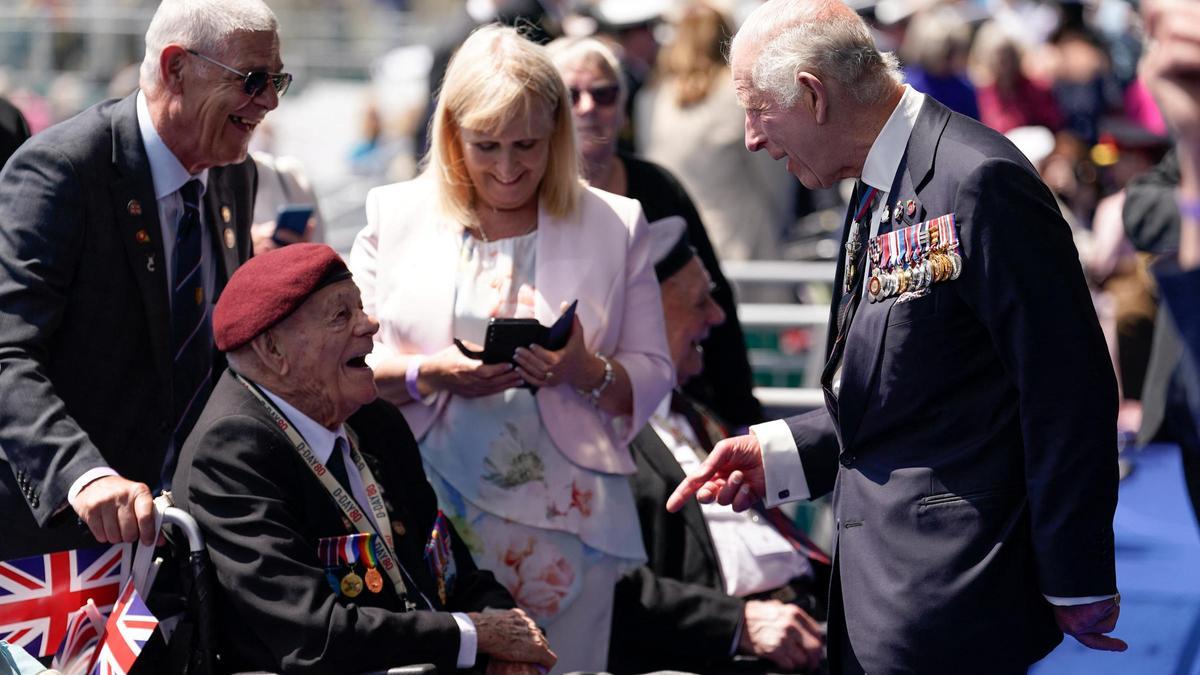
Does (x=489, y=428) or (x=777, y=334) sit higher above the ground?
(x=489, y=428)

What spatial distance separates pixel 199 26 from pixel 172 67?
4.6 inches

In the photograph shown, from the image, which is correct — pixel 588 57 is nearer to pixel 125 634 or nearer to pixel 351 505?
pixel 351 505

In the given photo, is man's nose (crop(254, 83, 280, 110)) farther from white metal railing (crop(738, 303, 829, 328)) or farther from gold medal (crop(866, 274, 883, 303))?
white metal railing (crop(738, 303, 829, 328))

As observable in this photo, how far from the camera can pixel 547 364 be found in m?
3.85

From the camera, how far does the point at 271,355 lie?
3523 mm

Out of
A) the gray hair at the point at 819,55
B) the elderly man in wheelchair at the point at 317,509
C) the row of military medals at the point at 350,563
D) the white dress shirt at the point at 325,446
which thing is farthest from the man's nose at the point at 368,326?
the gray hair at the point at 819,55

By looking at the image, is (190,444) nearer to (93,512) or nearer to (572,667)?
(93,512)

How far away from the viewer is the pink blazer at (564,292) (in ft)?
13.2

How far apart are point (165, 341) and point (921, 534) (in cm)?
182

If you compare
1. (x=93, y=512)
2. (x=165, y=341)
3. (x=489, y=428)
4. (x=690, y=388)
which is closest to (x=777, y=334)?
(x=690, y=388)

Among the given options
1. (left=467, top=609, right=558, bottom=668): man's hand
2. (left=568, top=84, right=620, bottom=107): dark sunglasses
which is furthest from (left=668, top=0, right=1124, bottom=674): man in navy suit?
(left=568, top=84, right=620, bottom=107): dark sunglasses

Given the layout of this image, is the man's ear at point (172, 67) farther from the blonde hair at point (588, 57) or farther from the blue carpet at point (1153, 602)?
the blue carpet at point (1153, 602)

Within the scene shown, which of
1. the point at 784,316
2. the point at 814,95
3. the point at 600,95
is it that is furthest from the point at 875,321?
the point at 784,316

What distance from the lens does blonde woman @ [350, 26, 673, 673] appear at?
3.99 m
